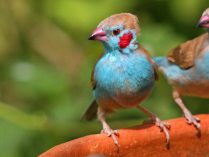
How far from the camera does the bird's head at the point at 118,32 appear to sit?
3.31m

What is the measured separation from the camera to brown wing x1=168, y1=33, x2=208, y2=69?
404 cm

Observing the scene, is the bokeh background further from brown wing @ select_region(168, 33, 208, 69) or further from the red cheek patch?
the red cheek patch

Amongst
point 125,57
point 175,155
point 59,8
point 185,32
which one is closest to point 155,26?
point 185,32

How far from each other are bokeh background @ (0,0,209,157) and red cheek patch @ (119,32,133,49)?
3.61 feet

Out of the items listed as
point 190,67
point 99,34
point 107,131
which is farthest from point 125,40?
point 190,67

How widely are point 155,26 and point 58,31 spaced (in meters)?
0.91

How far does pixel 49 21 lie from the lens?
5742mm

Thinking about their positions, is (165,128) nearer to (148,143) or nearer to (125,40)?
(148,143)

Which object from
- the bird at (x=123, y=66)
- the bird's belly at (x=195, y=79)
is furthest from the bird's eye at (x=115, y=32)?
the bird's belly at (x=195, y=79)

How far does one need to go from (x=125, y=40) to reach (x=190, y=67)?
0.77 m

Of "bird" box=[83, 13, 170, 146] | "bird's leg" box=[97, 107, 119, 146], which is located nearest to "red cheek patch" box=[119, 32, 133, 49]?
"bird" box=[83, 13, 170, 146]

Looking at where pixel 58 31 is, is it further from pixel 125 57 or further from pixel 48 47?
pixel 125 57

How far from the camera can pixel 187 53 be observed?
415 cm

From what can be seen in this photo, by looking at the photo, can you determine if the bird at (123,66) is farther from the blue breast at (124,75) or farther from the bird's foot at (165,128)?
the bird's foot at (165,128)
